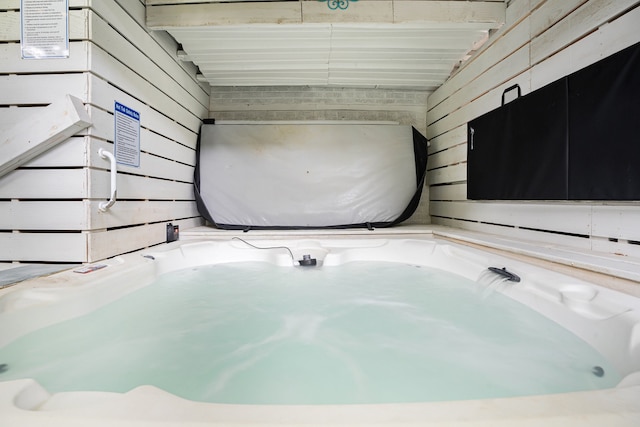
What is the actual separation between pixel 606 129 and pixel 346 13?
72.9 inches

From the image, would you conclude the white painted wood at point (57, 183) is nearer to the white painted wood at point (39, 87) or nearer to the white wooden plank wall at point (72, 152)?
the white wooden plank wall at point (72, 152)

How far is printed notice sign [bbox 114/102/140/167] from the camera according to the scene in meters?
1.75

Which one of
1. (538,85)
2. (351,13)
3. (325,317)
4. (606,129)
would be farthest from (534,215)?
(351,13)

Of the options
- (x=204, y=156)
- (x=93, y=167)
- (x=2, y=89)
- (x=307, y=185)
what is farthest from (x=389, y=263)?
(x=2, y=89)

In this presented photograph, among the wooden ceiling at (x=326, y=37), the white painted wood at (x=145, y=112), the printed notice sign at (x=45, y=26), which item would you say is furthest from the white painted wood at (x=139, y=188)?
the wooden ceiling at (x=326, y=37)

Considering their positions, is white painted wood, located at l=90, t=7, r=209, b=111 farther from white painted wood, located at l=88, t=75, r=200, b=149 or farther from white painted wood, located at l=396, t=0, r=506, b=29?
white painted wood, located at l=396, t=0, r=506, b=29

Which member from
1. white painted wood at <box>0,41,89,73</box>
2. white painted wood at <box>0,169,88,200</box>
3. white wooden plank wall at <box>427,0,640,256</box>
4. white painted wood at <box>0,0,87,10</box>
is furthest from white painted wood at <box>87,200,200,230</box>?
white wooden plank wall at <box>427,0,640,256</box>

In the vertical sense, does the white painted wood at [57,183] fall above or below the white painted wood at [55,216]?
above

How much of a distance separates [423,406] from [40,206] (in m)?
2.08

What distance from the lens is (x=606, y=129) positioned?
134cm

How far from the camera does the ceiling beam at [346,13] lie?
6.98 feet

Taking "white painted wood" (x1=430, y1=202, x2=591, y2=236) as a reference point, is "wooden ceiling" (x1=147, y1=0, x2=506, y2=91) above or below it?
above

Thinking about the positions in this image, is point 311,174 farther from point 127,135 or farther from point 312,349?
point 312,349

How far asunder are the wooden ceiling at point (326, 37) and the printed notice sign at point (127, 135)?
0.80 meters
